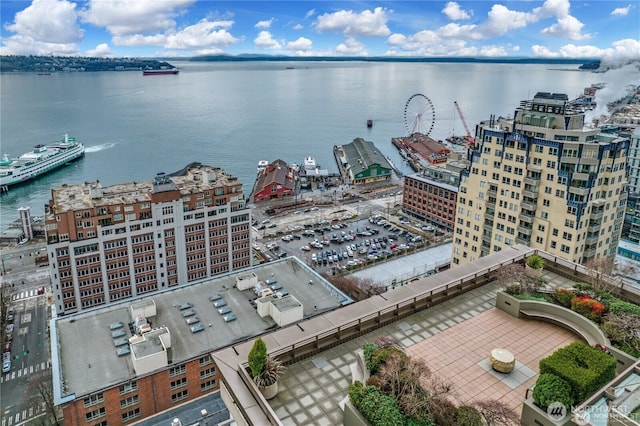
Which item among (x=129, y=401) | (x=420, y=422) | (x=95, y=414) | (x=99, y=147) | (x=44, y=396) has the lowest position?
(x=44, y=396)

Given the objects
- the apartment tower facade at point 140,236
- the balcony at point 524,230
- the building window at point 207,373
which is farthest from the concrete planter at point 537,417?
the apartment tower facade at point 140,236

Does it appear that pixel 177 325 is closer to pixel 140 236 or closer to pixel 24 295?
pixel 140 236

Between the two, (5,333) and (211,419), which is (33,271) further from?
(211,419)

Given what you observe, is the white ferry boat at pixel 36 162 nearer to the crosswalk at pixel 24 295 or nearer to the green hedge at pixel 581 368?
the crosswalk at pixel 24 295

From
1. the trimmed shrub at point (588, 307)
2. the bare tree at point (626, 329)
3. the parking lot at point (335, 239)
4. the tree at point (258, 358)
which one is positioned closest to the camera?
the tree at point (258, 358)

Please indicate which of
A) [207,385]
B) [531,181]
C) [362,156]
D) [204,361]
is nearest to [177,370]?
[204,361]

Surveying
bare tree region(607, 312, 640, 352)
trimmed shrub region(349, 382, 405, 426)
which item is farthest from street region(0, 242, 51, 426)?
bare tree region(607, 312, 640, 352)
